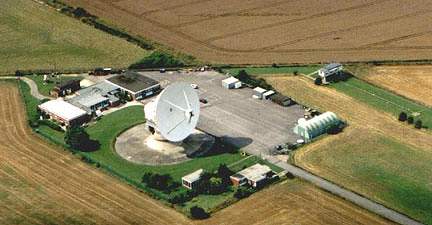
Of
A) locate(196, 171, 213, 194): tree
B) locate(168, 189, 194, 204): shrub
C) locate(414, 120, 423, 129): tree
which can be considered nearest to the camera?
locate(168, 189, 194, 204): shrub

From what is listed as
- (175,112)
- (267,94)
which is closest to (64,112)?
(175,112)

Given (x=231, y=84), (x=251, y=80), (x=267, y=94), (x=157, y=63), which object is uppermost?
(x=157, y=63)

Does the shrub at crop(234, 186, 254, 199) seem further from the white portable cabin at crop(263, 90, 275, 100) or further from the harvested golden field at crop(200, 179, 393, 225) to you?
the white portable cabin at crop(263, 90, 275, 100)

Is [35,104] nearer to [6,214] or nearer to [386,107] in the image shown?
[6,214]

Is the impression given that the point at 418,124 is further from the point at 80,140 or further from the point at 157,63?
the point at 80,140

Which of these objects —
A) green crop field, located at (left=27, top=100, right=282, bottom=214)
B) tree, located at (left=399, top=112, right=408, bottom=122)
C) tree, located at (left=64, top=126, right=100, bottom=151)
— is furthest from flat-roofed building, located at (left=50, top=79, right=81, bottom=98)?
tree, located at (left=399, top=112, right=408, bottom=122)

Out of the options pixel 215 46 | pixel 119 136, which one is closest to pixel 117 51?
pixel 215 46
